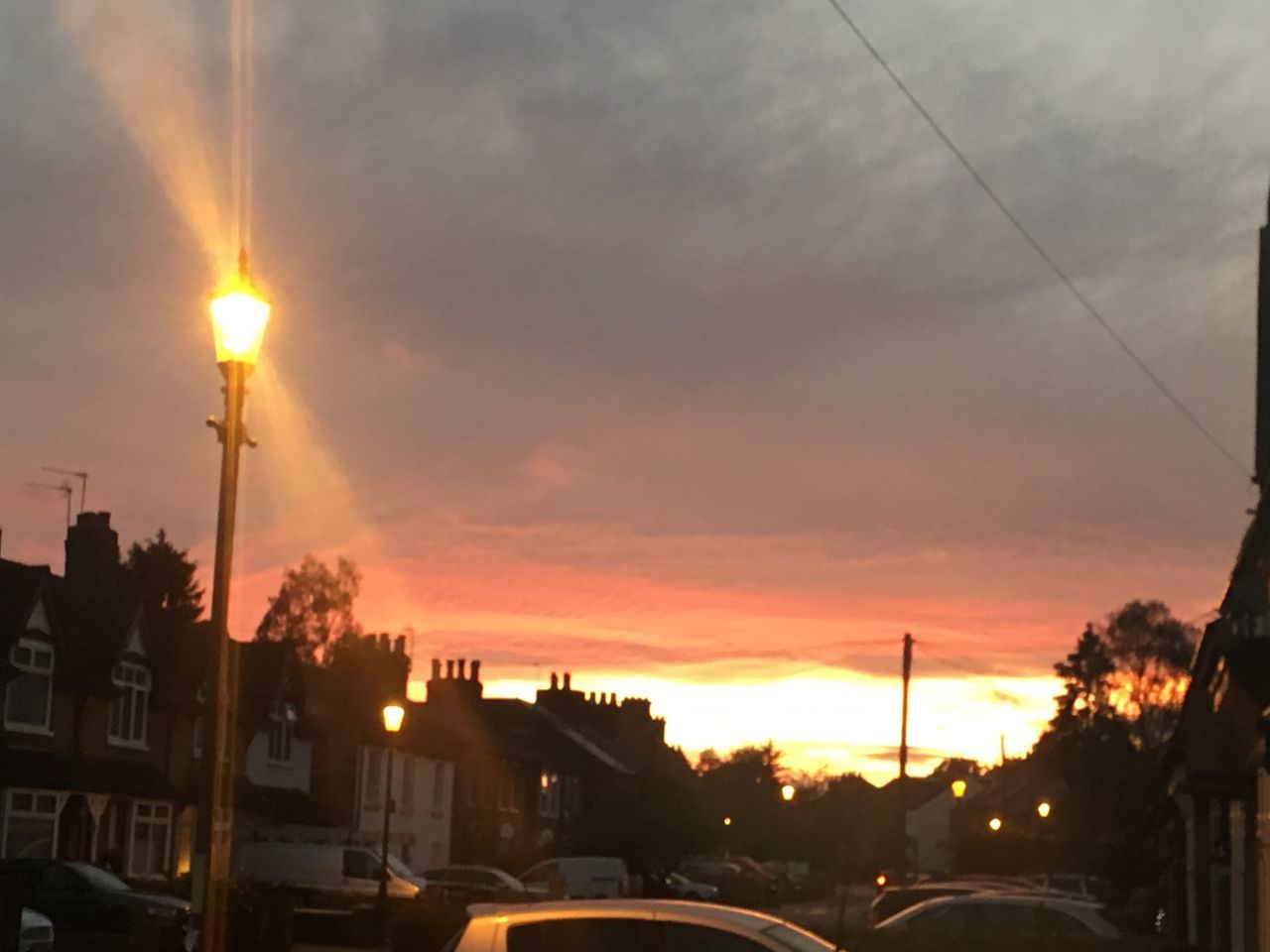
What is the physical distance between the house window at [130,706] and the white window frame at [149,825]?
1.68 meters

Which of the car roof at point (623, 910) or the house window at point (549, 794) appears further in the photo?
the house window at point (549, 794)

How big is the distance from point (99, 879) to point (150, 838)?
56.7ft

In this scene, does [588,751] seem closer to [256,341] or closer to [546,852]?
[546,852]

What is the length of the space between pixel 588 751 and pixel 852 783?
229ft

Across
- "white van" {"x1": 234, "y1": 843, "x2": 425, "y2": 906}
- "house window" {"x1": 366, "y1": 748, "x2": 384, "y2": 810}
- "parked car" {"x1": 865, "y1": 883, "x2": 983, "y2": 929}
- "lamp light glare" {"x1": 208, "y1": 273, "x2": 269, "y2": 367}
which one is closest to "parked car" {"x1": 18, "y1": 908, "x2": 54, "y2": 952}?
"lamp light glare" {"x1": 208, "y1": 273, "x2": 269, "y2": 367}

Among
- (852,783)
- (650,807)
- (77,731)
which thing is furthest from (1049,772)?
(852,783)

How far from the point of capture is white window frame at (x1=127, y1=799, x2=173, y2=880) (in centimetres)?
4609

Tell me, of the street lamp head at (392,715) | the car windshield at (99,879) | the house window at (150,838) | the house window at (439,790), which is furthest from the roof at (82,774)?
the house window at (439,790)

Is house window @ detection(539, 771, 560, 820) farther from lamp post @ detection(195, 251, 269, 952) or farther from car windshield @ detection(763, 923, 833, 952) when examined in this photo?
car windshield @ detection(763, 923, 833, 952)

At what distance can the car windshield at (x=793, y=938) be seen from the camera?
10688 millimetres

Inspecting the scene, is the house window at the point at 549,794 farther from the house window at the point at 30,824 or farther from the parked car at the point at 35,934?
the parked car at the point at 35,934

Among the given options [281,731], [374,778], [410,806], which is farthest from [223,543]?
→ [410,806]

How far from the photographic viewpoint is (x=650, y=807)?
224 ft

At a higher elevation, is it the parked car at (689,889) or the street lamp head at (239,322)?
the street lamp head at (239,322)
